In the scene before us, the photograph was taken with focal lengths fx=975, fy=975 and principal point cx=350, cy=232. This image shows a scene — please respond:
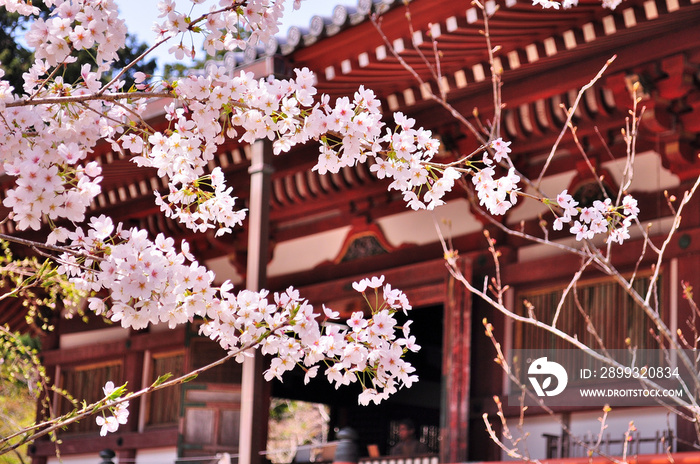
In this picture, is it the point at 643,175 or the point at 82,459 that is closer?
the point at 643,175

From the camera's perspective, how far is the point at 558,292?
6422 millimetres

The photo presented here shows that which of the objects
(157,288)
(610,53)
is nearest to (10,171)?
(157,288)

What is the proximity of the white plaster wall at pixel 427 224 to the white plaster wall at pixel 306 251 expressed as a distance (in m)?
0.51

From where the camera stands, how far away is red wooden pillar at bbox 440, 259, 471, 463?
6434 mm

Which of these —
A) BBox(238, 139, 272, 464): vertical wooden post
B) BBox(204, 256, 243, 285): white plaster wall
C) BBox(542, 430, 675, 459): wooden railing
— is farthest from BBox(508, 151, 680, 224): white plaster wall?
BBox(204, 256, 243, 285): white plaster wall

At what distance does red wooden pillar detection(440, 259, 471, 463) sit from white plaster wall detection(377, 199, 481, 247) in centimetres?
52

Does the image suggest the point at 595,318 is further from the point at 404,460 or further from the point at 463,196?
the point at 404,460

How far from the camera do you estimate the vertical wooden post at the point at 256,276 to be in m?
5.73

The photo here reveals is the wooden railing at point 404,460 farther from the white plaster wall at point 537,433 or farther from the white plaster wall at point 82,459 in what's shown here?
the white plaster wall at point 82,459

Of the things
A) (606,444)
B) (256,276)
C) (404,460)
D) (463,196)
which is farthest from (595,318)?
(256,276)

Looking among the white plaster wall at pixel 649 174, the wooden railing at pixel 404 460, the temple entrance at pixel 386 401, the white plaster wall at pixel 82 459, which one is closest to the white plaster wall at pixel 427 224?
the white plaster wall at pixel 649 174

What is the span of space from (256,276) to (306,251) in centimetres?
243

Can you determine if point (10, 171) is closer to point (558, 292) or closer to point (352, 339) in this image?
point (352, 339)

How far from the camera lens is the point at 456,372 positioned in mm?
6566
